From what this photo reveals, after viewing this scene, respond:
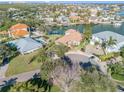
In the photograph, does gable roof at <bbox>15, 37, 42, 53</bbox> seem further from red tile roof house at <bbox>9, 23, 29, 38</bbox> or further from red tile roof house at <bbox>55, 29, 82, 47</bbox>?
red tile roof house at <bbox>9, 23, 29, 38</bbox>

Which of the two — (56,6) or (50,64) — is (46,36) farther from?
(56,6)

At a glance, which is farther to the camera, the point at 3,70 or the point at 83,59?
the point at 83,59

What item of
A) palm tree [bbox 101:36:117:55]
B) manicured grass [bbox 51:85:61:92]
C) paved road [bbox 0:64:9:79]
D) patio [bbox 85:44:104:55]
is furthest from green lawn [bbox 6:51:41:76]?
palm tree [bbox 101:36:117:55]

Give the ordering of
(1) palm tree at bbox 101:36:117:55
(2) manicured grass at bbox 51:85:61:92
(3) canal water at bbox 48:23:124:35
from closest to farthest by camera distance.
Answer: (2) manicured grass at bbox 51:85:61:92, (1) palm tree at bbox 101:36:117:55, (3) canal water at bbox 48:23:124:35

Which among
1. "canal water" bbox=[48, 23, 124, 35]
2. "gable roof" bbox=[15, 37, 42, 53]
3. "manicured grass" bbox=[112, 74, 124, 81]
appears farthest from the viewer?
"canal water" bbox=[48, 23, 124, 35]

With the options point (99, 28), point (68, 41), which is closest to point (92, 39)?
point (68, 41)

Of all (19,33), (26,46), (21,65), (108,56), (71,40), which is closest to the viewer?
(21,65)

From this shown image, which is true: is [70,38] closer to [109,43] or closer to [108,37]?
[108,37]

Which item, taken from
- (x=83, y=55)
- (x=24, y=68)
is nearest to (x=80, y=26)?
(x=83, y=55)
